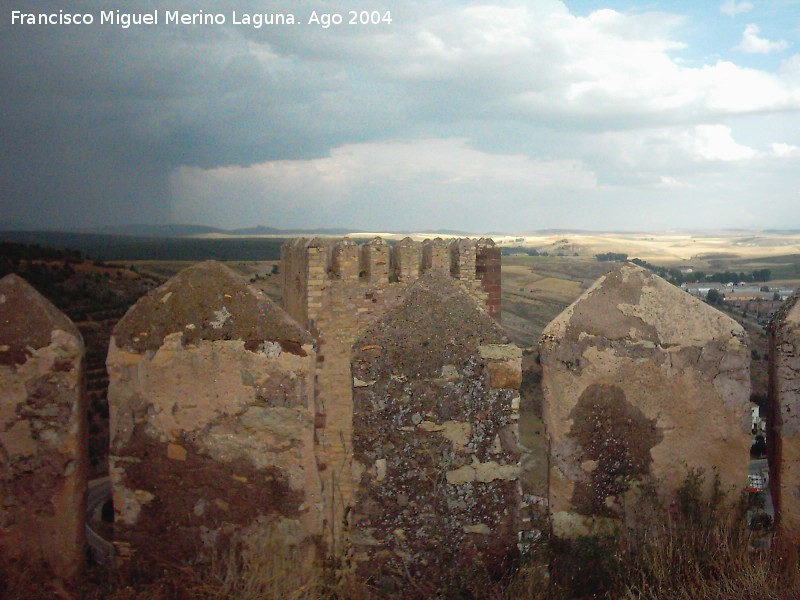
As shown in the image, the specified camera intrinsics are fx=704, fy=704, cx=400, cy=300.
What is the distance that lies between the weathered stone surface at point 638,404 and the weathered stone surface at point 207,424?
5.51 feet

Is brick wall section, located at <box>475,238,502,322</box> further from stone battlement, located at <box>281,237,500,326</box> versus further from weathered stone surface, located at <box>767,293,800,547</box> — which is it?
weathered stone surface, located at <box>767,293,800,547</box>

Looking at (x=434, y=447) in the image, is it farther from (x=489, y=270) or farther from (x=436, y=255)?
(x=489, y=270)

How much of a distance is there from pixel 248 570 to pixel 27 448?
1.58 metres

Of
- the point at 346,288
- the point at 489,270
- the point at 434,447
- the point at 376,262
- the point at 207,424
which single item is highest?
the point at 376,262

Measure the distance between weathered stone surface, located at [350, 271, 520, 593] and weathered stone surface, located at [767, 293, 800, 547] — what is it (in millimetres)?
1778

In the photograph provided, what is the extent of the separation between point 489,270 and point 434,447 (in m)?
5.65

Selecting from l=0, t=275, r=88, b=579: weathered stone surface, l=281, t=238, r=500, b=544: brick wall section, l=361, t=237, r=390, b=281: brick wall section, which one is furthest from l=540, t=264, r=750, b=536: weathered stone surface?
l=361, t=237, r=390, b=281: brick wall section

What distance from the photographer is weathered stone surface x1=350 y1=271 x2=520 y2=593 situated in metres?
4.26

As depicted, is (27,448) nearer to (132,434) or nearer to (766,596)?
(132,434)

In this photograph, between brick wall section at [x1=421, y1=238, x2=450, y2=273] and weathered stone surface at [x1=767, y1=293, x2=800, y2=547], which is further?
brick wall section at [x1=421, y1=238, x2=450, y2=273]

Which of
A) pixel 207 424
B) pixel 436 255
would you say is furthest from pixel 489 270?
pixel 207 424

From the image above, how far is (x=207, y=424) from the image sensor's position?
443cm

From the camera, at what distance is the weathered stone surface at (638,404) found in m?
4.66

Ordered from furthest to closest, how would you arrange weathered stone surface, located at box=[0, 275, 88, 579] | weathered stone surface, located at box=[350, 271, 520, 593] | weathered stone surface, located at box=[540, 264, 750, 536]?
weathered stone surface, located at box=[540, 264, 750, 536], weathered stone surface, located at box=[0, 275, 88, 579], weathered stone surface, located at box=[350, 271, 520, 593]
